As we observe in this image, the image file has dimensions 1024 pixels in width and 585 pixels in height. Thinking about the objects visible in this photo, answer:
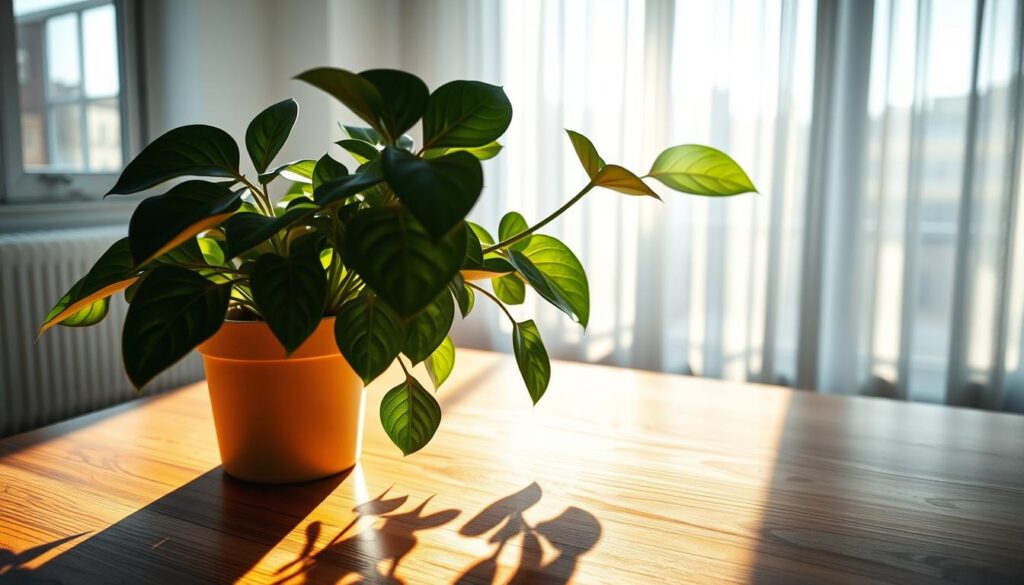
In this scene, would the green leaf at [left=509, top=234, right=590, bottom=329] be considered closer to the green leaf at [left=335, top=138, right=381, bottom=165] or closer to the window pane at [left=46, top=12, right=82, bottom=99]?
the green leaf at [left=335, top=138, right=381, bottom=165]

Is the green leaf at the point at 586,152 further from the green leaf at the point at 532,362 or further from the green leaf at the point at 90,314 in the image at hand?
the green leaf at the point at 90,314

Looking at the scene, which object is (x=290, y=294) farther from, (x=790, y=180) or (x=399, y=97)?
(x=790, y=180)

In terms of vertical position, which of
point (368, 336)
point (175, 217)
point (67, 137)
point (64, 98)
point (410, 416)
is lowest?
point (410, 416)

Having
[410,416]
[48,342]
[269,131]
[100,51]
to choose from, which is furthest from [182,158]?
[100,51]

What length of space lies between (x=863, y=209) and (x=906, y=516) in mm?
2225

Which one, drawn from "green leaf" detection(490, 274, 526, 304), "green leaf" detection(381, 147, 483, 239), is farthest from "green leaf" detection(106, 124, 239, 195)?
"green leaf" detection(490, 274, 526, 304)

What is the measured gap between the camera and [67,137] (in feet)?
8.34

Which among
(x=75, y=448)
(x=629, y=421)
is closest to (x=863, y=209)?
(x=629, y=421)

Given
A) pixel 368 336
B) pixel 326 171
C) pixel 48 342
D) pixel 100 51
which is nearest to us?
pixel 368 336

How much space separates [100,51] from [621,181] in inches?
100

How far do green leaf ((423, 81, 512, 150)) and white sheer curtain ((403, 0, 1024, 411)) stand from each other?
2.35 meters

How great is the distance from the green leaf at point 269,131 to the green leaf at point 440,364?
11.1 inches

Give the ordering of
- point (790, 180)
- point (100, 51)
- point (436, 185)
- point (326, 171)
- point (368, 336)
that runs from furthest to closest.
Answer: point (790, 180), point (100, 51), point (326, 171), point (368, 336), point (436, 185)

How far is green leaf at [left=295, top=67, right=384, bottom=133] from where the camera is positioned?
1.90ft
